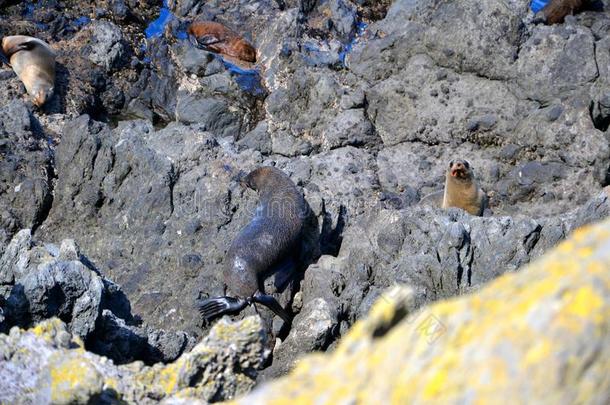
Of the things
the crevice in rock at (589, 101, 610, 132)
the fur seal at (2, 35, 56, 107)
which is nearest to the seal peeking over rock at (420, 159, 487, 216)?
the crevice in rock at (589, 101, 610, 132)

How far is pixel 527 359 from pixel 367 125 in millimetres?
9546

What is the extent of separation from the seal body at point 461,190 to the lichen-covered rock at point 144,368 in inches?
248

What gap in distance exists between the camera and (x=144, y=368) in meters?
3.42

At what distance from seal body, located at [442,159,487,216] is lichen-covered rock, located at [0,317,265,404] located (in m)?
6.29

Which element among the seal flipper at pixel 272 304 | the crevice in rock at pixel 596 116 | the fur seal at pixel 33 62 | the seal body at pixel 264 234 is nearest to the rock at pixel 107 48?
the fur seal at pixel 33 62

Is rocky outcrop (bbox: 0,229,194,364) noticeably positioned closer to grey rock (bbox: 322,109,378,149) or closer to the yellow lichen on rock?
the yellow lichen on rock

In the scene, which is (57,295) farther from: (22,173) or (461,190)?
(461,190)

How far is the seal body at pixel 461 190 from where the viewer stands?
942 centimetres

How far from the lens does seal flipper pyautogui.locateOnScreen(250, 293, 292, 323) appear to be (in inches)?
308

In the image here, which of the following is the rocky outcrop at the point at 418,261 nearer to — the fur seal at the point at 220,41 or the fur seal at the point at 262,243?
the fur seal at the point at 262,243

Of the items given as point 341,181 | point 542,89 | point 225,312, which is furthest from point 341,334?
point 542,89

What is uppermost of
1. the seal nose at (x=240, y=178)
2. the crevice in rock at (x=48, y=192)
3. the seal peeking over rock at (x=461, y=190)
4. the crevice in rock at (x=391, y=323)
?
the crevice in rock at (x=391, y=323)

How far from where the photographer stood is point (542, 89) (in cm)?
1101

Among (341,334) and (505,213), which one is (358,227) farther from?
(505,213)
